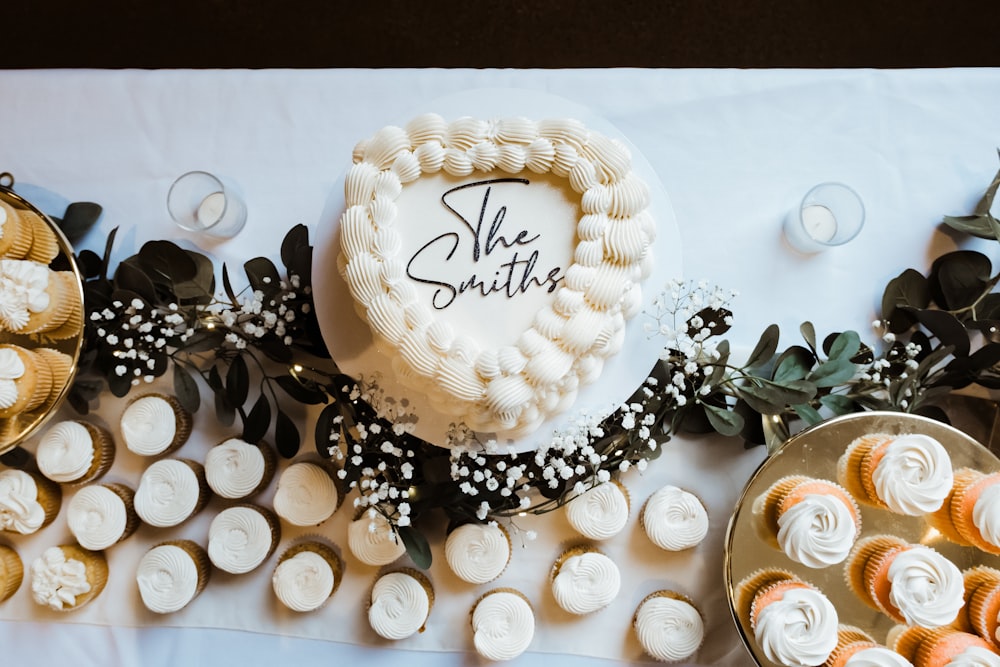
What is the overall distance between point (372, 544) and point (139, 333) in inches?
36.4

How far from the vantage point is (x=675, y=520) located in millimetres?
2070

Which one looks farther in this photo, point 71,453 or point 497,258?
point 71,453

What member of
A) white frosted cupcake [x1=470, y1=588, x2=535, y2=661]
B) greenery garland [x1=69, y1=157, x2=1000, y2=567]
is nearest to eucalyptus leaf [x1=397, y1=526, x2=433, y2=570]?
greenery garland [x1=69, y1=157, x2=1000, y2=567]

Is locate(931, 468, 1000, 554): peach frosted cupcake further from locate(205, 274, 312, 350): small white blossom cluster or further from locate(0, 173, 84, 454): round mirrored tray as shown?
locate(0, 173, 84, 454): round mirrored tray

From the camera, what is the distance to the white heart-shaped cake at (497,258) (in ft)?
A: 5.26

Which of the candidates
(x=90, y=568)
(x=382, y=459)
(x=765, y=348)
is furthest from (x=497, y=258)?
(x=90, y=568)

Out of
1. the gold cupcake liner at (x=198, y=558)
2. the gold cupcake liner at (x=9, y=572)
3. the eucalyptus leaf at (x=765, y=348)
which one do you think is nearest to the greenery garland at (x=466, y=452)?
the eucalyptus leaf at (x=765, y=348)

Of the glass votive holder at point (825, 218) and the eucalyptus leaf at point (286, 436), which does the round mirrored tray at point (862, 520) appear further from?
the eucalyptus leaf at point (286, 436)

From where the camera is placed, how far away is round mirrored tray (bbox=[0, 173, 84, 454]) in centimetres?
195

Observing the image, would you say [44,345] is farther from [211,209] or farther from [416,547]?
[416,547]

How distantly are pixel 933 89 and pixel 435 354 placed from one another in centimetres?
178

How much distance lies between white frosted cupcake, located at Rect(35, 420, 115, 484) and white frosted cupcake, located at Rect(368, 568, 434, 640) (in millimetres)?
951
